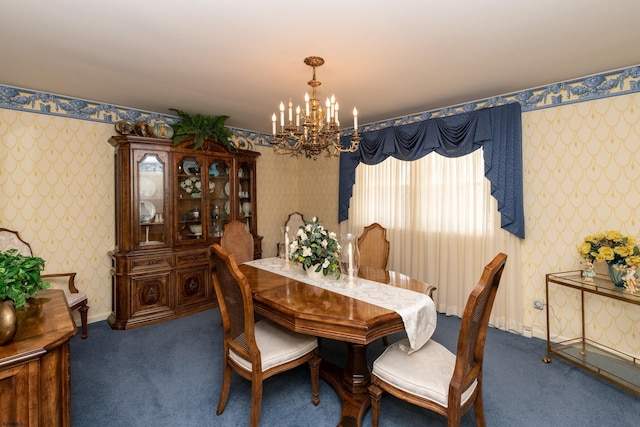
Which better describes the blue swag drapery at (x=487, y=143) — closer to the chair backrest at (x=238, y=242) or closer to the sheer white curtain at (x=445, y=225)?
the sheer white curtain at (x=445, y=225)

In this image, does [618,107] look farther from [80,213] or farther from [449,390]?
[80,213]

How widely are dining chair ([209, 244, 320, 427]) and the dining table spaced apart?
0.60 ft

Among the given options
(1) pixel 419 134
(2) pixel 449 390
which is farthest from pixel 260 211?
(2) pixel 449 390

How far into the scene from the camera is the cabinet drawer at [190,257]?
3.58 meters

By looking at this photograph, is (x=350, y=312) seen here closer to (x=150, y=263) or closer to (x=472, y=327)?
(x=472, y=327)

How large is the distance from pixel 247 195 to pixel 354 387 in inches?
120

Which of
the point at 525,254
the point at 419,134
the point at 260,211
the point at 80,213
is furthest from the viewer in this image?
the point at 260,211

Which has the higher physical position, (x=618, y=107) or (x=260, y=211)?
(x=618, y=107)

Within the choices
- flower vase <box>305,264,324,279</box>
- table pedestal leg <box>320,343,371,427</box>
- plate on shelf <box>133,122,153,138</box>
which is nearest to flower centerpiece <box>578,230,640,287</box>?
table pedestal leg <box>320,343,371,427</box>

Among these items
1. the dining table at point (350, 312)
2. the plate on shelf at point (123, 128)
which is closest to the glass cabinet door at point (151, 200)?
the plate on shelf at point (123, 128)

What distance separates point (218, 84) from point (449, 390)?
2.92m

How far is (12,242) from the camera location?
115 inches

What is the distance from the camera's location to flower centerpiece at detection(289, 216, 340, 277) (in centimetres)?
228

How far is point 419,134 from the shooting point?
144 inches
